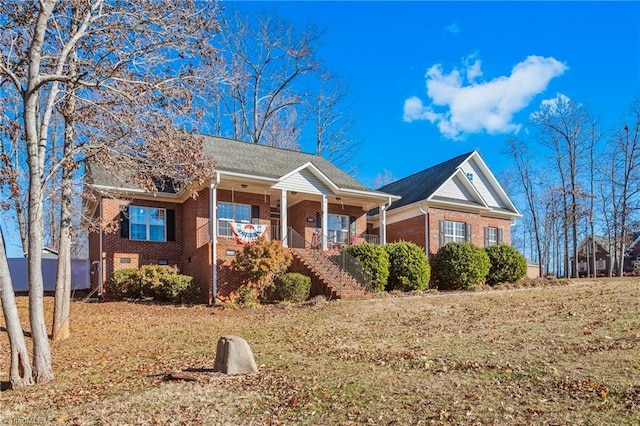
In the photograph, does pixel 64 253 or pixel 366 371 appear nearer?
pixel 366 371

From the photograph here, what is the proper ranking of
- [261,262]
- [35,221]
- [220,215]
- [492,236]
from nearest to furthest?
Answer: [35,221], [261,262], [220,215], [492,236]

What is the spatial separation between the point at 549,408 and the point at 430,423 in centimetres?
137

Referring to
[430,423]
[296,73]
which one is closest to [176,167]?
[430,423]

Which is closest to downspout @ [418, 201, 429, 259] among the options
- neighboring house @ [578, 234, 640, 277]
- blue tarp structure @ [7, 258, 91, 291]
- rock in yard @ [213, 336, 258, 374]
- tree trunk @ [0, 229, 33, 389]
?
blue tarp structure @ [7, 258, 91, 291]

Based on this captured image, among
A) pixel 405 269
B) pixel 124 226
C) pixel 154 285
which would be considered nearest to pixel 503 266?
pixel 405 269

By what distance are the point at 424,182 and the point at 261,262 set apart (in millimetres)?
12704

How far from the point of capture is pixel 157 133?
9781 mm

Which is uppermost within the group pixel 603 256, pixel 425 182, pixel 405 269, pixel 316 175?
pixel 425 182

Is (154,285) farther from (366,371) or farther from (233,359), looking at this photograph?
(366,371)

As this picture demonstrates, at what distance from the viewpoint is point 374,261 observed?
17.5 m

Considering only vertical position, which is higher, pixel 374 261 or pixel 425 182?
pixel 425 182

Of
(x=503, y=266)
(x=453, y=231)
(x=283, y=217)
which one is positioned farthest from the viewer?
(x=453, y=231)

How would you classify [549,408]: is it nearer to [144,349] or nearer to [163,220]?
[144,349]

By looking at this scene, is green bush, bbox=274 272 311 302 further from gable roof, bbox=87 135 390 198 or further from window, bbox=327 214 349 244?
window, bbox=327 214 349 244
